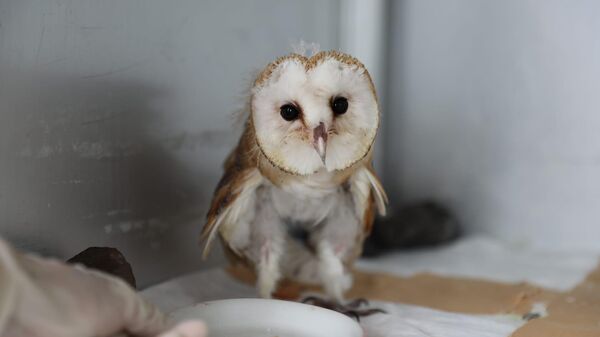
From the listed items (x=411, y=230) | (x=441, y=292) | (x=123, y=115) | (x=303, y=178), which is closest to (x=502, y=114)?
(x=411, y=230)

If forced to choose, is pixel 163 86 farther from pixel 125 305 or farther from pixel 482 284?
pixel 482 284

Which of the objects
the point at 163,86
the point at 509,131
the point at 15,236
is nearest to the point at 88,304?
the point at 15,236

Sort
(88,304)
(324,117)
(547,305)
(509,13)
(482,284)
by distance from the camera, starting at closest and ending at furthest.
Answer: (88,304) → (324,117) → (547,305) → (482,284) → (509,13)

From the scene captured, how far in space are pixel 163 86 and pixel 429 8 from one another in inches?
41.6

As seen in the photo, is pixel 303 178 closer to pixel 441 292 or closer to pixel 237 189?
pixel 237 189

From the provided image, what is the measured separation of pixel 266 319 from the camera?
3.63 ft

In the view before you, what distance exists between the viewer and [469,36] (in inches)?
82.8

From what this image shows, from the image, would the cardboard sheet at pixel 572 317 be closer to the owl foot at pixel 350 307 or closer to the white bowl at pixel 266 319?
the owl foot at pixel 350 307

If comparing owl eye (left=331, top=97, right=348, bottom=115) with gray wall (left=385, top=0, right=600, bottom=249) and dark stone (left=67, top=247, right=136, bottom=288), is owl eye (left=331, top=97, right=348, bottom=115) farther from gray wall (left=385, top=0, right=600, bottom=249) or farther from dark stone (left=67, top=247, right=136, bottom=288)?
gray wall (left=385, top=0, right=600, bottom=249)

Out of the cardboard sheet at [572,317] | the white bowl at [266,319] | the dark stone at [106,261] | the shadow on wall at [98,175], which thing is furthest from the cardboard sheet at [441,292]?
the dark stone at [106,261]

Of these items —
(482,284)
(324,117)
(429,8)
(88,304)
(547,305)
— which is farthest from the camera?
(429,8)

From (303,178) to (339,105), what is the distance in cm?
16

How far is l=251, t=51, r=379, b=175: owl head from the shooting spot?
1109 mm

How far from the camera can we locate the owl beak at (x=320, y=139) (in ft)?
3.57
